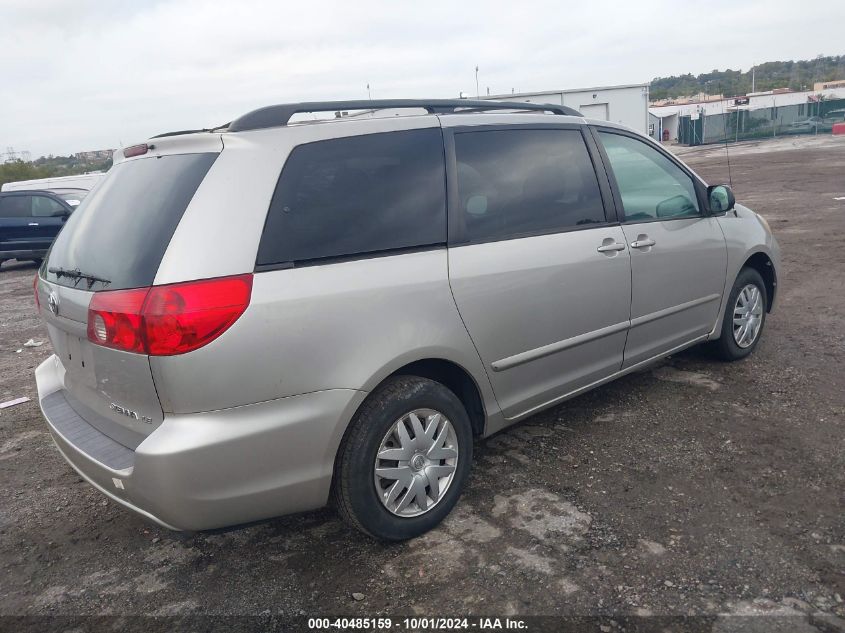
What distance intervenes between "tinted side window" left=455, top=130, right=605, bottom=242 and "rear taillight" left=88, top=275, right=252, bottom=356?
3.95ft

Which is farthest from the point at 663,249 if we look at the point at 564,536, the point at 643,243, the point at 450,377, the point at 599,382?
the point at 564,536

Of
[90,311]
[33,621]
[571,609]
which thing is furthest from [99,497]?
[571,609]

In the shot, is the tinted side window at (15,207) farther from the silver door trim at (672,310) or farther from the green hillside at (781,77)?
the green hillside at (781,77)

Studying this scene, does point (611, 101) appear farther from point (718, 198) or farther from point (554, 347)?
point (554, 347)

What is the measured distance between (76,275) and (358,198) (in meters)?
1.19

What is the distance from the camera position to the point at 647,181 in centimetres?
420

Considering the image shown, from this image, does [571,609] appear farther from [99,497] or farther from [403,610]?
[99,497]

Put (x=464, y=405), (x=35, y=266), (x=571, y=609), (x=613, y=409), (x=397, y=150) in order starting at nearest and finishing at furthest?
(x=571, y=609)
(x=397, y=150)
(x=464, y=405)
(x=613, y=409)
(x=35, y=266)

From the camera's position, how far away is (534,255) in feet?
10.9

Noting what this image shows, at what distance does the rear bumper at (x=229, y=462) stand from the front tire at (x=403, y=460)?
0.11 meters

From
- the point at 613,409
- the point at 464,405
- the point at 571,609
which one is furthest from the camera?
the point at 613,409

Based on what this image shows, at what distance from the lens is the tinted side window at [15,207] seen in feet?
45.0

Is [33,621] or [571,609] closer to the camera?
[571,609]

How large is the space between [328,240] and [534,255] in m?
1.14
